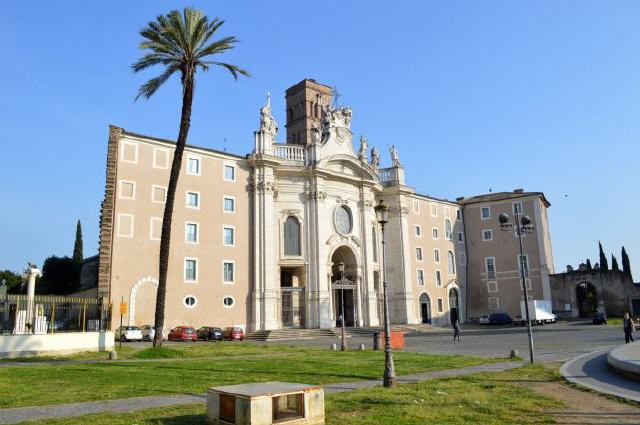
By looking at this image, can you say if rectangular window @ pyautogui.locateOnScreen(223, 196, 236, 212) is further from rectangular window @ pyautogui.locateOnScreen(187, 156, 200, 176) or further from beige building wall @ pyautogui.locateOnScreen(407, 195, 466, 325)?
beige building wall @ pyautogui.locateOnScreen(407, 195, 466, 325)

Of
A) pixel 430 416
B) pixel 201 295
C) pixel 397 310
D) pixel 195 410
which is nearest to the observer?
pixel 430 416

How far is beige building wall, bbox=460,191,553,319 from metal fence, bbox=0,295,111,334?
49272 mm

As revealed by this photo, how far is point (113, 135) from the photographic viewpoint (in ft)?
127

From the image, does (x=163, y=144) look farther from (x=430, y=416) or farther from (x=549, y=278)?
(x=549, y=278)

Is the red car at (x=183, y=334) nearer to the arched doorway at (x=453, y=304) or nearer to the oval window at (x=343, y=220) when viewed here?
the oval window at (x=343, y=220)

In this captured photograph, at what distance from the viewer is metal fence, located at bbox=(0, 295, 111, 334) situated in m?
25.2

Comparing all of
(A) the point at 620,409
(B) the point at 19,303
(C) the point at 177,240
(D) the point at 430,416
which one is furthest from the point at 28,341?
(A) the point at 620,409

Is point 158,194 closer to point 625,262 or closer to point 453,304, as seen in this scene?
point 453,304

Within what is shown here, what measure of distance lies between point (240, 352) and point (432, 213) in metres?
42.3

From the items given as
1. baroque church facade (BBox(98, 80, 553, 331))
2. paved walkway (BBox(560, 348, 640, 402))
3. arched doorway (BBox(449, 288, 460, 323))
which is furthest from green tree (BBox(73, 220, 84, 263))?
paved walkway (BBox(560, 348, 640, 402))

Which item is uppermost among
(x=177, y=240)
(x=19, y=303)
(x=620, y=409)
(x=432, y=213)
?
(x=432, y=213)

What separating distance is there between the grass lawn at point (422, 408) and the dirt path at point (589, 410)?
10.9 inches

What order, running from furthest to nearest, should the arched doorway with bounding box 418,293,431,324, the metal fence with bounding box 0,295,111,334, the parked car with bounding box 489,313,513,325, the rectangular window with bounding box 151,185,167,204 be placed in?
the arched doorway with bounding box 418,293,431,324 → the parked car with bounding box 489,313,513,325 → the rectangular window with bounding box 151,185,167,204 → the metal fence with bounding box 0,295,111,334

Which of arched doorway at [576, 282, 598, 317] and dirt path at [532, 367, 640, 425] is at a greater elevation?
arched doorway at [576, 282, 598, 317]
